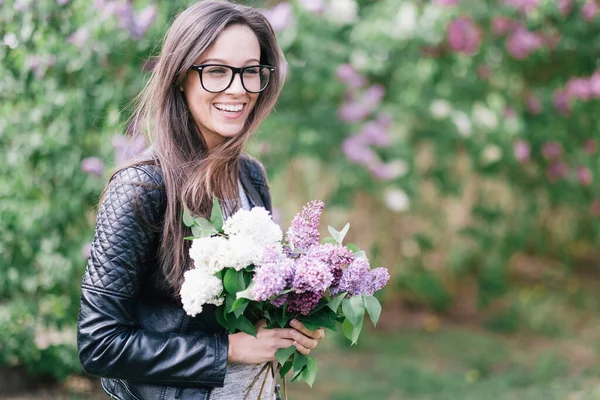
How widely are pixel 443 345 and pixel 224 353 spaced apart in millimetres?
4194

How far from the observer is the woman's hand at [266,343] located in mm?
1664

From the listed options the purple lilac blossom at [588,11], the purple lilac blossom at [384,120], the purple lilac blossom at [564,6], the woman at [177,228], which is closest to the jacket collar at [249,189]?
the woman at [177,228]

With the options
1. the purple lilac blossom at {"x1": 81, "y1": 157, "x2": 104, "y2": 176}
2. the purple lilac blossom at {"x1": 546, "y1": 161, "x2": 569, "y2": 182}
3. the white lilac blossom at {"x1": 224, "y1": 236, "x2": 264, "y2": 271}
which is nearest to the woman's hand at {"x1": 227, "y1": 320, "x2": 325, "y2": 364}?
the white lilac blossom at {"x1": 224, "y1": 236, "x2": 264, "y2": 271}

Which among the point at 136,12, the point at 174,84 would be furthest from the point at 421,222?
the point at 174,84

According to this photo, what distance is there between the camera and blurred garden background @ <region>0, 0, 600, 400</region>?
3367 mm

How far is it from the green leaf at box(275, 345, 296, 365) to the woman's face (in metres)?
0.58

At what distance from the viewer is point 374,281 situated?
162 centimetres

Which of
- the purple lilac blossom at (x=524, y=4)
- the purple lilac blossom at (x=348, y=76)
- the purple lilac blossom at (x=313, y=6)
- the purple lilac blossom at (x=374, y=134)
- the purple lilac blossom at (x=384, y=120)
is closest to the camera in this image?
the purple lilac blossom at (x=313, y=6)

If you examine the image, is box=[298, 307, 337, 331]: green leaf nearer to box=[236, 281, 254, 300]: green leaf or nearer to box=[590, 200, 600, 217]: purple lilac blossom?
box=[236, 281, 254, 300]: green leaf

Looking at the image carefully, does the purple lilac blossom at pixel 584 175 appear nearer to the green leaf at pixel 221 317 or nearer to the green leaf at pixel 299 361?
the green leaf at pixel 299 361

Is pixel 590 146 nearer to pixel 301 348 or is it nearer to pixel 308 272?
pixel 301 348

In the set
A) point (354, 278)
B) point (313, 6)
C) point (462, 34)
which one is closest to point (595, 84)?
point (462, 34)

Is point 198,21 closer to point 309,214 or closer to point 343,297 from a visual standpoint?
point 309,214

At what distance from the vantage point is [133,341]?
1.59 m
